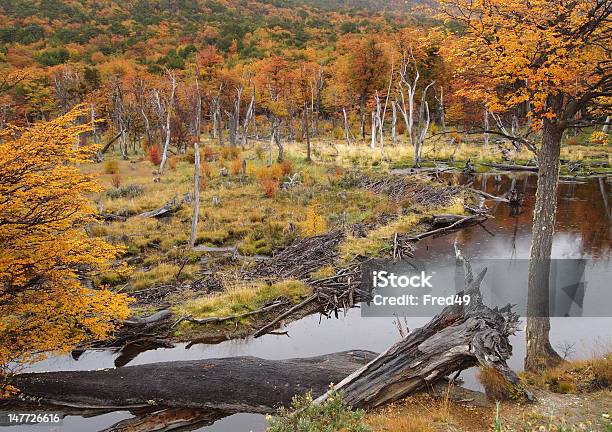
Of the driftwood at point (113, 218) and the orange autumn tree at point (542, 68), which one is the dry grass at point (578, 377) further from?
the driftwood at point (113, 218)

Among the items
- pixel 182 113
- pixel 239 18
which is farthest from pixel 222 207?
pixel 239 18

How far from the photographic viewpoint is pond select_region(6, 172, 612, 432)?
1021 cm

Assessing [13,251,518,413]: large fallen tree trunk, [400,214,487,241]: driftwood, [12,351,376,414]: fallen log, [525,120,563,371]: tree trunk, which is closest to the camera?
[13,251,518,413]: large fallen tree trunk

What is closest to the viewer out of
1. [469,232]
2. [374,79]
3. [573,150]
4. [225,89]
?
[469,232]

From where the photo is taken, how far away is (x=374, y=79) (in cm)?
4806

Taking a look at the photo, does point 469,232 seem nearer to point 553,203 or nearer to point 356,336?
point 356,336

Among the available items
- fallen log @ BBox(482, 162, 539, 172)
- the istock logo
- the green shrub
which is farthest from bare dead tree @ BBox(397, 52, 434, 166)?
→ the green shrub

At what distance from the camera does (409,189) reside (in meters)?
27.2

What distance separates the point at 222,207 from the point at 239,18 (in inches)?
3384

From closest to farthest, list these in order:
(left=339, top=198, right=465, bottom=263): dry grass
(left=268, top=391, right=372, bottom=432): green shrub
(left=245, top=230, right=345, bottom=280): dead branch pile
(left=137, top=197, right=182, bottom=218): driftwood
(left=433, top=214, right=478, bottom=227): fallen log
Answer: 1. (left=268, top=391, right=372, bottom=432): green shrub
2. (left=245, top=230, right=345, bottom=280): dead branch pile
3. (left=339, top=198, right=465, bottom=263): dry grass
4. (left=433, top=214, right=478, bottom=227): fallen log
5. (left=137, top=197, right=182, bottom=218): driftwood
